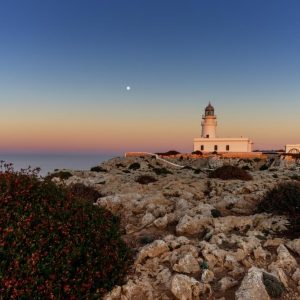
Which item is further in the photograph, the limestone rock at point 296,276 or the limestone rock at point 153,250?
the limestone rock at point 153,250

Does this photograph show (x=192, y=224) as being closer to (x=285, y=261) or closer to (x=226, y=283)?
(x=285, y=261)

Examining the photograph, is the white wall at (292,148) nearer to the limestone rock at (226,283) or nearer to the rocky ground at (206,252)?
the rocky ground at (206,252)

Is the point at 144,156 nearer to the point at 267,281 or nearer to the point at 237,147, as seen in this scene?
the point at 237,147

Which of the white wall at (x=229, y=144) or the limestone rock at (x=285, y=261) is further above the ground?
the white wall at (x=229, y=144)

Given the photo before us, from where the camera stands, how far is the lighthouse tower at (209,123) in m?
82.7

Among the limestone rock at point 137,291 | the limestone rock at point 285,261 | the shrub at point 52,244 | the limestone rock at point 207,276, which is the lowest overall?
the limestone rock at point 137,291

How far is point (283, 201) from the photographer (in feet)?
33.7

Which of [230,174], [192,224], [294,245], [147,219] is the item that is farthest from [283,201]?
[230,174]

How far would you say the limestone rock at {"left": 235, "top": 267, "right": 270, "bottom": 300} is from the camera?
579 centimetres

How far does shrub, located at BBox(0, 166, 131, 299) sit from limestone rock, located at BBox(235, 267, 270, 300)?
2.20 metres

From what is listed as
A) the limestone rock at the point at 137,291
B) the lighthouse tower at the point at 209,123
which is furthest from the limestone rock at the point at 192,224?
the lighthouse tower at the point at 209,123

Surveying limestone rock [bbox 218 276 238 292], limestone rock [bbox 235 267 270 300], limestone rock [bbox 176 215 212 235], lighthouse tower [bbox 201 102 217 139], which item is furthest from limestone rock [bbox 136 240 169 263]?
lighthouse tower [bbox 201 102 217 139]

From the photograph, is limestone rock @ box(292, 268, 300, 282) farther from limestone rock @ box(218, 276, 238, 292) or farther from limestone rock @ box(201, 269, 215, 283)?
limestone rock @ box(201, 269, 215, 283)

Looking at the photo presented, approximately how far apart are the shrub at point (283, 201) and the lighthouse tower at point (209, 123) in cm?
7237
